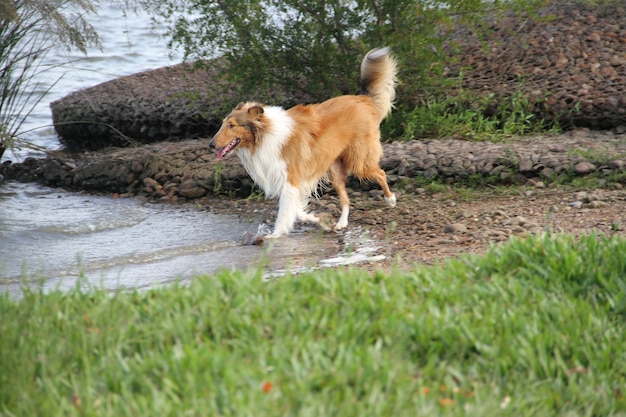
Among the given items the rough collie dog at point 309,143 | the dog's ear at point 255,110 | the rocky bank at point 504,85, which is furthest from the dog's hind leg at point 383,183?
the rocky bank at point 504,85

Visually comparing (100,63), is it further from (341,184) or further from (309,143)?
(309,143)

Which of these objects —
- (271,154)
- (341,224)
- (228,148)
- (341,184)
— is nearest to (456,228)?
(341,224)

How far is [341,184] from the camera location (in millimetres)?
8172

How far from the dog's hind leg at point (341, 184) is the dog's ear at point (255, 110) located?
1.12 m

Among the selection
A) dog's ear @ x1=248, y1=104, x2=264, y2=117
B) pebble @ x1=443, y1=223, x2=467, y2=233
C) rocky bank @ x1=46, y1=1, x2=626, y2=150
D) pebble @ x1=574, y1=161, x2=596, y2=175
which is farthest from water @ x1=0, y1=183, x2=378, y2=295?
pebble @ x1=574, y1=161, x2=596, y2=175

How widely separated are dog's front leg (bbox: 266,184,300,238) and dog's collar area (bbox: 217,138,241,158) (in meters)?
0.59

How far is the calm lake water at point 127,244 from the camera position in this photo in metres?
6.38

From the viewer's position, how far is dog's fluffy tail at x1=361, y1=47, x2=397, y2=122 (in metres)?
8.10

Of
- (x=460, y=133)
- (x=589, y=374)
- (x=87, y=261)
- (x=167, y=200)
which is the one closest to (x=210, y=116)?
(x=167, y=200)

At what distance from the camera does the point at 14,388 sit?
349 cm

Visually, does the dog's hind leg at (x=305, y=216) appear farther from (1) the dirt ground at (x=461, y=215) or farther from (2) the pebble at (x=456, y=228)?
(2) the pebble at (x=456, y=228)

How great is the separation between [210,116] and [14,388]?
7851 millimetres

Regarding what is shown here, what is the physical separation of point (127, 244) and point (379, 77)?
292cm

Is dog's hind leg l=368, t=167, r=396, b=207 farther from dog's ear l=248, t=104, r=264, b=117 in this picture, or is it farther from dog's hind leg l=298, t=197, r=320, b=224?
dog's ear l=248, t=104, r=264, b=117
